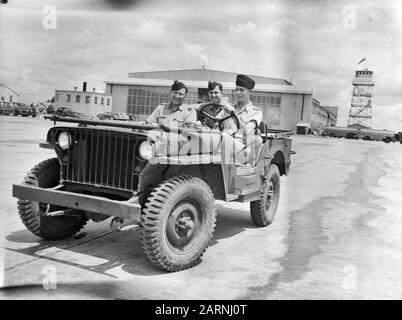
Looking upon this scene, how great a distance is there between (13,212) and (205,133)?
310cm

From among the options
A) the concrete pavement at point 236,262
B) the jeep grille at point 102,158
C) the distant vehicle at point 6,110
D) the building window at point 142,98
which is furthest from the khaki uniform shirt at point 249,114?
the building window at point 142,98

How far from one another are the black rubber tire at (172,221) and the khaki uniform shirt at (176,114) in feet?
4.17

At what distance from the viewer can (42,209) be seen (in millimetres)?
4836

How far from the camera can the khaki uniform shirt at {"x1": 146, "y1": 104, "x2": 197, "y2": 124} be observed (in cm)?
552

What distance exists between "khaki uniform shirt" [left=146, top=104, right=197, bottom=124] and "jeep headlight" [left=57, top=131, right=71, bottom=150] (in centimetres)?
133

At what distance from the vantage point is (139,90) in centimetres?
7112

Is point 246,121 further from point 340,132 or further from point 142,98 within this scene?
point 340,132

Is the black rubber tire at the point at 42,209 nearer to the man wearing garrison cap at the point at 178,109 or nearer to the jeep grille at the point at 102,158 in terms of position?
the jeep grille at the point at 102,158

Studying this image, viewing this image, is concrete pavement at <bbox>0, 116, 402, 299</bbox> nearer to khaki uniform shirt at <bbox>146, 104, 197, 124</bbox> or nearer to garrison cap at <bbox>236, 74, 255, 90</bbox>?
khaki uniform shirt at <bbox>146, 104, 197, 124</bbox>

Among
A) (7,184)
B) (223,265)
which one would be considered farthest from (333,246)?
(7,184)

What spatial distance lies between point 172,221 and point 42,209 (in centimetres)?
151

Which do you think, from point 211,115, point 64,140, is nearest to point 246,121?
point 211,115

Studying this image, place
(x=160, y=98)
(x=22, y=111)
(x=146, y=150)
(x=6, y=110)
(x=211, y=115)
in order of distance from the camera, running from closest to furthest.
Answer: (x=146, y=150), (x=211, y=115), (x=6, y=110), (x=22, y=111), (x=160, y=98)

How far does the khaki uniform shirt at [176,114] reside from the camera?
552 centimetres
